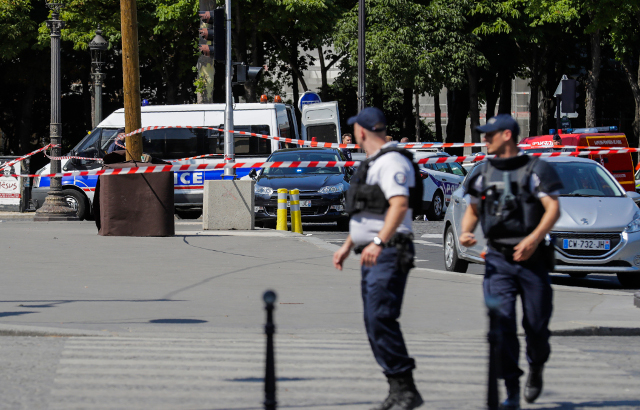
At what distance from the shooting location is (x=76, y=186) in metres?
21.5

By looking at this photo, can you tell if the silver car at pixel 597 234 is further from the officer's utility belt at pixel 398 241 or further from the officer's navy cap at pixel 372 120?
the officer's utility belt at pixel 398 241

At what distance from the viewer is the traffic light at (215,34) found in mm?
16453

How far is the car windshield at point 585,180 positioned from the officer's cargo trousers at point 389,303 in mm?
6582

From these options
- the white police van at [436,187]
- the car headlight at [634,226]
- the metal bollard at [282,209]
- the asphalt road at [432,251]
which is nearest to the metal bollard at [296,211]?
the metal bollard at [282,209]

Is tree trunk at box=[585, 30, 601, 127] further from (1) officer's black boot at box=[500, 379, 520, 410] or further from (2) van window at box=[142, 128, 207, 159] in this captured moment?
(1) officer's black boot at box=[500, 379, 520, 410]

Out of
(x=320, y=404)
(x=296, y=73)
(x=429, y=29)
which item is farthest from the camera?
(x=296, y=73)

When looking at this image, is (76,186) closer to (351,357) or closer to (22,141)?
(351,357)

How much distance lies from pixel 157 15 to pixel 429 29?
417 inches

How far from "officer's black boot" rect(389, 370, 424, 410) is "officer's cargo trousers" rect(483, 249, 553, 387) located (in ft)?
1.80

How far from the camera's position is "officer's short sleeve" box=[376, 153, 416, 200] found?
16.2ft

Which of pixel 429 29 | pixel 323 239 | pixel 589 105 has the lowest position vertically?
pixel 323 239

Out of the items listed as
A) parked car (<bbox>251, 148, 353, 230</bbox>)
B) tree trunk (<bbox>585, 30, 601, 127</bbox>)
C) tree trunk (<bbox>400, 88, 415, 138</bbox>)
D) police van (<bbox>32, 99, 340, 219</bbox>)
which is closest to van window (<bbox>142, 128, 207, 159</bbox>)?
police van (<bbox>32, 99, 340, 219</bbox>)

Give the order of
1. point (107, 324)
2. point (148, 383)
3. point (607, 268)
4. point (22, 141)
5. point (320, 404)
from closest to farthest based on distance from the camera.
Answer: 1. point (320, 404)
2. point (148, 383)
3. point (107, 324)
4. point (607, 268)
5. point (22, 141)

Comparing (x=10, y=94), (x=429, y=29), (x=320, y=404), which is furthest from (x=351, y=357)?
(x=10, y=94)
